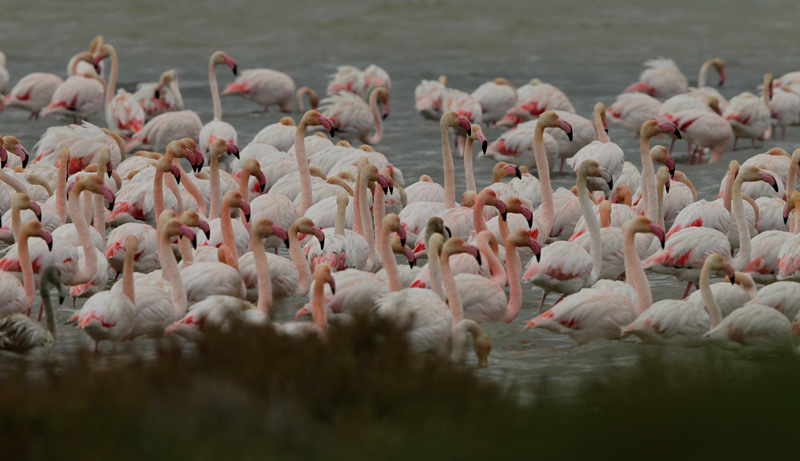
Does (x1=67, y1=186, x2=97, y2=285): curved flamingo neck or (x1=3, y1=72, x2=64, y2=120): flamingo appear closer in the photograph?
(x1=67, y1=186, x2=97, y2=285): curved flamingo neck

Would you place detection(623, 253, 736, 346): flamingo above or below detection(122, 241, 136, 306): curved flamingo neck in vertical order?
below

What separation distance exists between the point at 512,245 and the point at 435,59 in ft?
51.5

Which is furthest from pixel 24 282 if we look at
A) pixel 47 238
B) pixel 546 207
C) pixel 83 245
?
pixel 546 207

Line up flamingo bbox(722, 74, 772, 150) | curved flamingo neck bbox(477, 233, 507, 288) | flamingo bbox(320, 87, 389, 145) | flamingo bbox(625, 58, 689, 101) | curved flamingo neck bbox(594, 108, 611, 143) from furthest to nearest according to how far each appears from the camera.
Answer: flamingo bbox(625, 58, 689, 101)
flamingo bbox(320, 87, 389, 145)
flamingo bbox(722, 74, 772, 150)
curved flamingo neck bbox(594, 108, 611, 143)
curved flamingo neck bbox(477, 233, 507, 288)

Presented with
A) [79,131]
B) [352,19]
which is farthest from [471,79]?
[79,131]

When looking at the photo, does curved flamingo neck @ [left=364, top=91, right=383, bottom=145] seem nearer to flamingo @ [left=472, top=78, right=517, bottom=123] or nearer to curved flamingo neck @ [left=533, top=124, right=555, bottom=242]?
flamingo @ [left=472, top=78, right=517, bottom=123]

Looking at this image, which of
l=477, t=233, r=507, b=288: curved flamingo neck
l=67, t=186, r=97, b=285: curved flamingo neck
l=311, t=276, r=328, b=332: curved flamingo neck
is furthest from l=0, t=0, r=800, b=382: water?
l=311, t=276, r=328, b=332: curved flamingo neck

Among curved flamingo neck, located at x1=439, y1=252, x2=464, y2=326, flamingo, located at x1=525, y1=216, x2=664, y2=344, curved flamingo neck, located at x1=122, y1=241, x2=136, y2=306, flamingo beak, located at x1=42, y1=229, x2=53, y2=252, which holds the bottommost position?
flamingo, located at x1=525, y1=216, x2=664, y2=344

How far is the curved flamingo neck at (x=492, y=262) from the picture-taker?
25.4 ft

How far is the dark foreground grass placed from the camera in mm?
4215

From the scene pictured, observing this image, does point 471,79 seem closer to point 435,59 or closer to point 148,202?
point 435,59

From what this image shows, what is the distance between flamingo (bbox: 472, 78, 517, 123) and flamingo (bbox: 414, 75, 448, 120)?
22.8 inches

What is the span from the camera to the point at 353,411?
15.2 feet

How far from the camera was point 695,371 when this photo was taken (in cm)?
528
